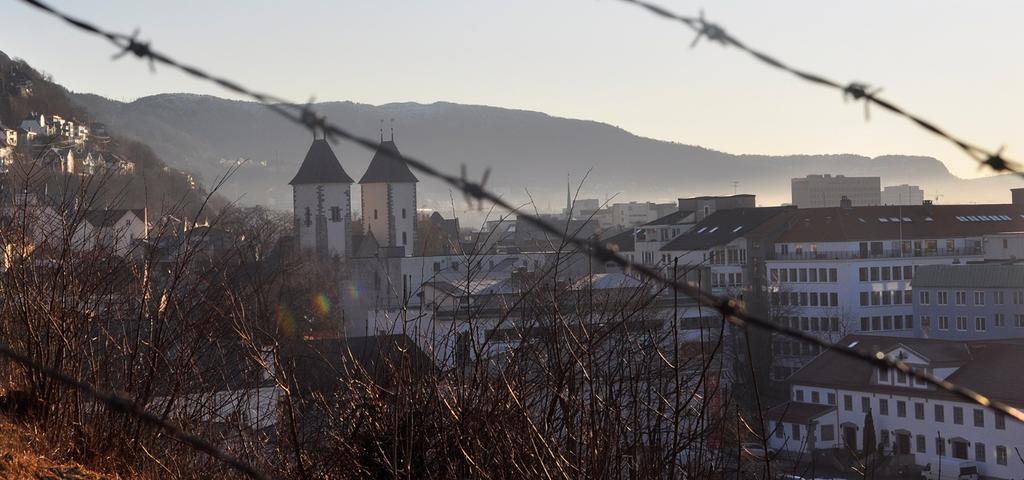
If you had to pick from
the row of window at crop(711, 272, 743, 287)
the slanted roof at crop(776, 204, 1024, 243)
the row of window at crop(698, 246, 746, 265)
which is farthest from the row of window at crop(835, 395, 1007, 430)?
the row of window at crop(698, 246, 746, 265)

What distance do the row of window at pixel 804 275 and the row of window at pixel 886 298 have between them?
1.05 metres

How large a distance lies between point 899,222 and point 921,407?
1990 cm

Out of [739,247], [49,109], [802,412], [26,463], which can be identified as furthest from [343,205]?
[26,463]

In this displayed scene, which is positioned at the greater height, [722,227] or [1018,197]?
[1018,197]

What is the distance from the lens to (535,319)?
5.25 meters

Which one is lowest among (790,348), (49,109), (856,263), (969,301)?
(790,348)

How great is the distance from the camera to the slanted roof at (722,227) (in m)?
44.9

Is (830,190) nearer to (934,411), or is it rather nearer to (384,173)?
(384,173)

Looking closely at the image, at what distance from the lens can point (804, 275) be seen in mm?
41906

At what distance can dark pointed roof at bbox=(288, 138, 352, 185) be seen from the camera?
2594 inches

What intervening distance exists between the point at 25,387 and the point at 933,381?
186 inches

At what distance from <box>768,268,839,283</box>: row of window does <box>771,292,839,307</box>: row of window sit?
0.44m

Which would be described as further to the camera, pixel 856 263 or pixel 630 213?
pixel 630 213

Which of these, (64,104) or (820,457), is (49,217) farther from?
(64,104)
